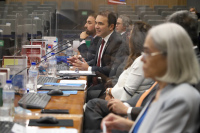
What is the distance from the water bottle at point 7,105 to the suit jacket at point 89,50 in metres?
1.91

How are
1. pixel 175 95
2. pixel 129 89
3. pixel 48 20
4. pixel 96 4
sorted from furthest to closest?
1. pixel 48 20
2. pixel 96 4
3. pixel 129 89
4. pixel 175 95

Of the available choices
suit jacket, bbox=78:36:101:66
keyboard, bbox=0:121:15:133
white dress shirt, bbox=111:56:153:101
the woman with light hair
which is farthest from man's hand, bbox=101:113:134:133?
suit jacket, bbox=78:36:101:66

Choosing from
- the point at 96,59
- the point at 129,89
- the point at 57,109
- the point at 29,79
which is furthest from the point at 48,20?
the point at 57,109

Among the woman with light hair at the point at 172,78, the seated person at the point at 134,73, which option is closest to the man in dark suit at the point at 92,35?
the seated person at the point at 134,73

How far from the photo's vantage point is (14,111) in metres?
1.43

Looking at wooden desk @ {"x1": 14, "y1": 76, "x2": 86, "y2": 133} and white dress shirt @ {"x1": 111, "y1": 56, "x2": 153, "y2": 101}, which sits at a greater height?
white dress shirt @ {"x1": 111, "y1": 56, "x2": 153, "y2": 101}

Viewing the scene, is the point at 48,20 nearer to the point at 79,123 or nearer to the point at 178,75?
the point at 79,123

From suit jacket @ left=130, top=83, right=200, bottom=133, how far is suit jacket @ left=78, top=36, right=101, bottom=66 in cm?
240

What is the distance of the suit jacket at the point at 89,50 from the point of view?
341cm

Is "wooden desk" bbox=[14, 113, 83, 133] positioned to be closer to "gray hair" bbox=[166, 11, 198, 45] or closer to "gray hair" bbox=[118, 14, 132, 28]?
"gray hair" bbox=[166, 11, 198, 45]

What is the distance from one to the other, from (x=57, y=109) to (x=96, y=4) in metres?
2.10

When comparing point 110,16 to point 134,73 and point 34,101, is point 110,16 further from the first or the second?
point 34,101

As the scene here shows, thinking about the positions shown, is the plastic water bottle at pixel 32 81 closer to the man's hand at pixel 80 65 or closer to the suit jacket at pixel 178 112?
the man's hand at pixel 80 65

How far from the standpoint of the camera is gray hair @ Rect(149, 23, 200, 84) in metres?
0.93
